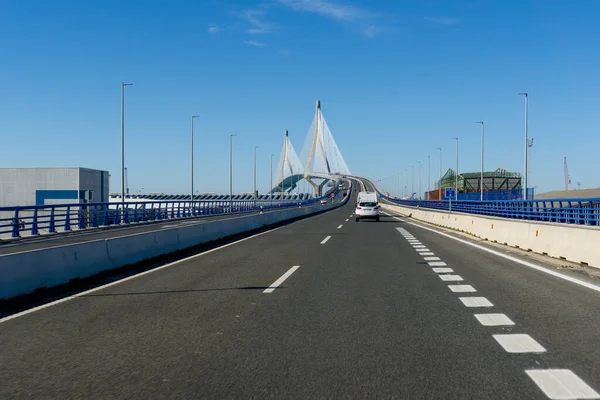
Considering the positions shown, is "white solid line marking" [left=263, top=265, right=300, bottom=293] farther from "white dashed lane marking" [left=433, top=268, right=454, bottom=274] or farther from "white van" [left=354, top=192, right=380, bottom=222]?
"white van" [left=354, top=192, right=380, bottom=222]

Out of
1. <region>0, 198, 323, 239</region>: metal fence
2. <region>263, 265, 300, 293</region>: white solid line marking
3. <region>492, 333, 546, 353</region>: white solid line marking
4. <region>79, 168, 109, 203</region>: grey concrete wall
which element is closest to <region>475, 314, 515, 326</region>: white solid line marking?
<region>492, 333, 546, 353</region>: white solid line marking

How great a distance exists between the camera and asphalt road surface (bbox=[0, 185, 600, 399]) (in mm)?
4375

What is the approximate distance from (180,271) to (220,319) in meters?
5.03

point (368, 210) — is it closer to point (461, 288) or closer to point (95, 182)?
point (95, 182)

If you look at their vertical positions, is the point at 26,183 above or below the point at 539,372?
above

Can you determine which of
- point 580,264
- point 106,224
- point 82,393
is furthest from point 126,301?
point 106,224

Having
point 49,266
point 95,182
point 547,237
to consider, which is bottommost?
point 49,266

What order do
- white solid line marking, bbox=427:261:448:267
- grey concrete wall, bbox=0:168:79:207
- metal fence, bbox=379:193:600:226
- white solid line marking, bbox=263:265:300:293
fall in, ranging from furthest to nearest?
1. grey concrete wall, bbox=0:168:79:207
2. metal fence, bbox=379:193:600:226
3. white solid line marking, bbox=427:261:448:267
4. white solid line marking, bbox=263:265:300:293

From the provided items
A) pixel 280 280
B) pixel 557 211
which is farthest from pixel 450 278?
pixel 557 211

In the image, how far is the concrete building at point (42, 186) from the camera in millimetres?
43344

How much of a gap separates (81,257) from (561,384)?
29.5 ft

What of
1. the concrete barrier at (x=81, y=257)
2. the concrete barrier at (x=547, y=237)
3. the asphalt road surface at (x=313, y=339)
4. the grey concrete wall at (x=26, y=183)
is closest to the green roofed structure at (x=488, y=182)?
the grey concrete wall at (x=26, y=183)

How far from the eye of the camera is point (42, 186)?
44.0m

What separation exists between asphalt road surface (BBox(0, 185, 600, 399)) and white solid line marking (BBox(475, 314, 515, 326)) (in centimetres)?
2
